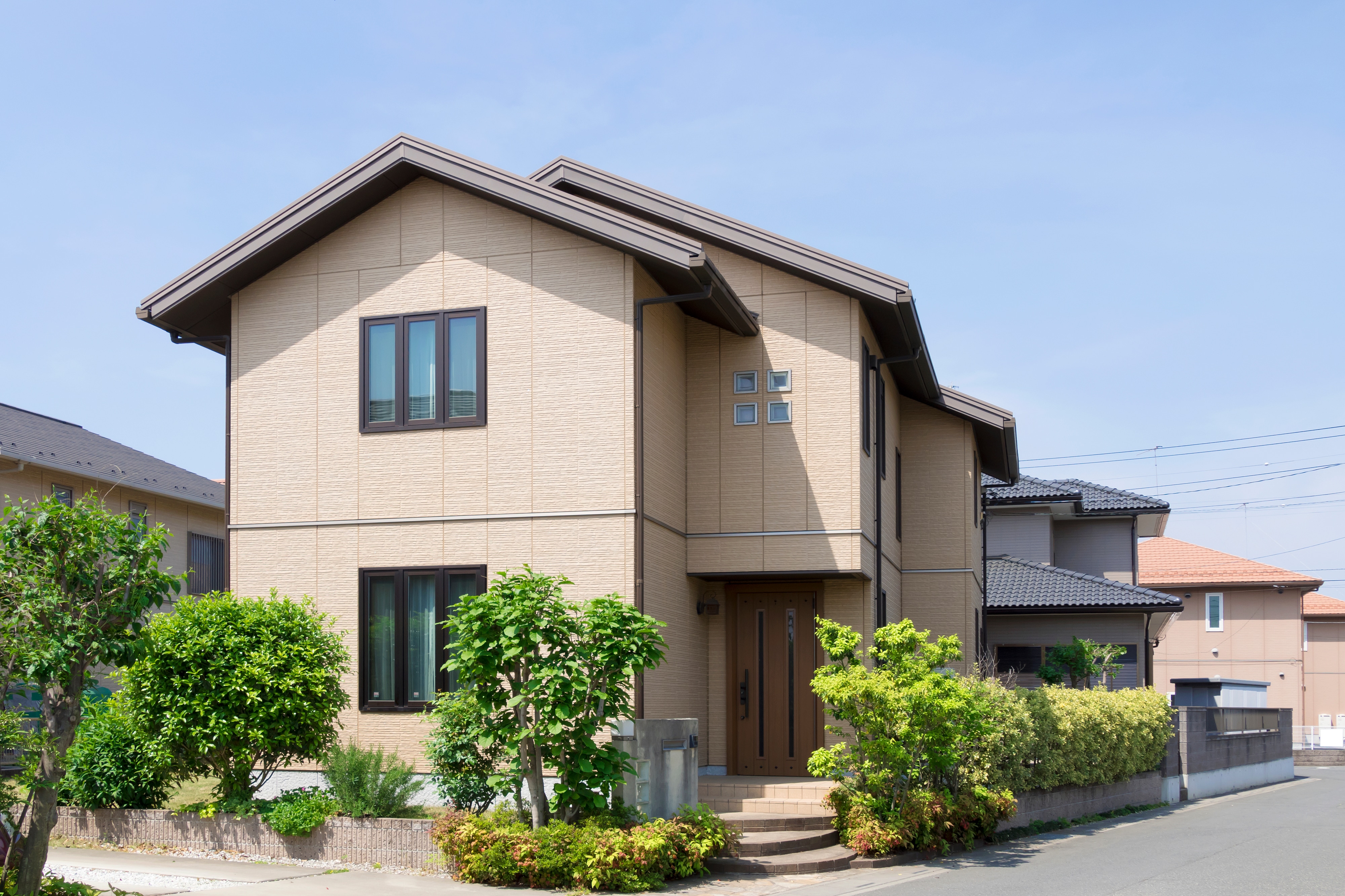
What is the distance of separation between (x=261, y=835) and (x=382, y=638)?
2.69m

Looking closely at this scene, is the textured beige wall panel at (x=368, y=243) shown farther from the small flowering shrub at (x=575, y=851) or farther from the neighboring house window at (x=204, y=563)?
the neighboring house window at (x=204, y=563)

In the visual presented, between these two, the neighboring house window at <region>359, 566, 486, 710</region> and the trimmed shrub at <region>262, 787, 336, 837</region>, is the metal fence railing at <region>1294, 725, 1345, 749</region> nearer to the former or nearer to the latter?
the neighboring house window at <region>359, 566, 486, 710</region>

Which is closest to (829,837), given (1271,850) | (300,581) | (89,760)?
(1271,850)

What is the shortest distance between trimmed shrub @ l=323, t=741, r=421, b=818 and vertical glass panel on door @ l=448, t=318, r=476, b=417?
3.99m

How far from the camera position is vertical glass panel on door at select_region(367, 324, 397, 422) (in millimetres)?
14422

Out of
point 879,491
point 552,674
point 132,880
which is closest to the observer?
point 132,880

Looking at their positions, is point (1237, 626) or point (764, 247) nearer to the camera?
point (764, 247)

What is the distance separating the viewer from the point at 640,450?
1368 cm

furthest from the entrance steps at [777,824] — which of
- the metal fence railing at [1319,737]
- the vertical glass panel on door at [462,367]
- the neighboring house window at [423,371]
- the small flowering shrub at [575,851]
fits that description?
the metal fence railing at [1319,737]

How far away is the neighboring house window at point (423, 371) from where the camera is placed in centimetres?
1418

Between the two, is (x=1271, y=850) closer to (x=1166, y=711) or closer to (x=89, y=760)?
(x=1166, y=711)

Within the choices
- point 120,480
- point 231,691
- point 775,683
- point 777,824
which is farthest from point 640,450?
point 120,480

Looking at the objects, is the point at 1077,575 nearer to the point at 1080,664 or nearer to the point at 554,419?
the point at 1080,664

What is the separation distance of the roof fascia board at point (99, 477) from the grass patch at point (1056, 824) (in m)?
14.4
